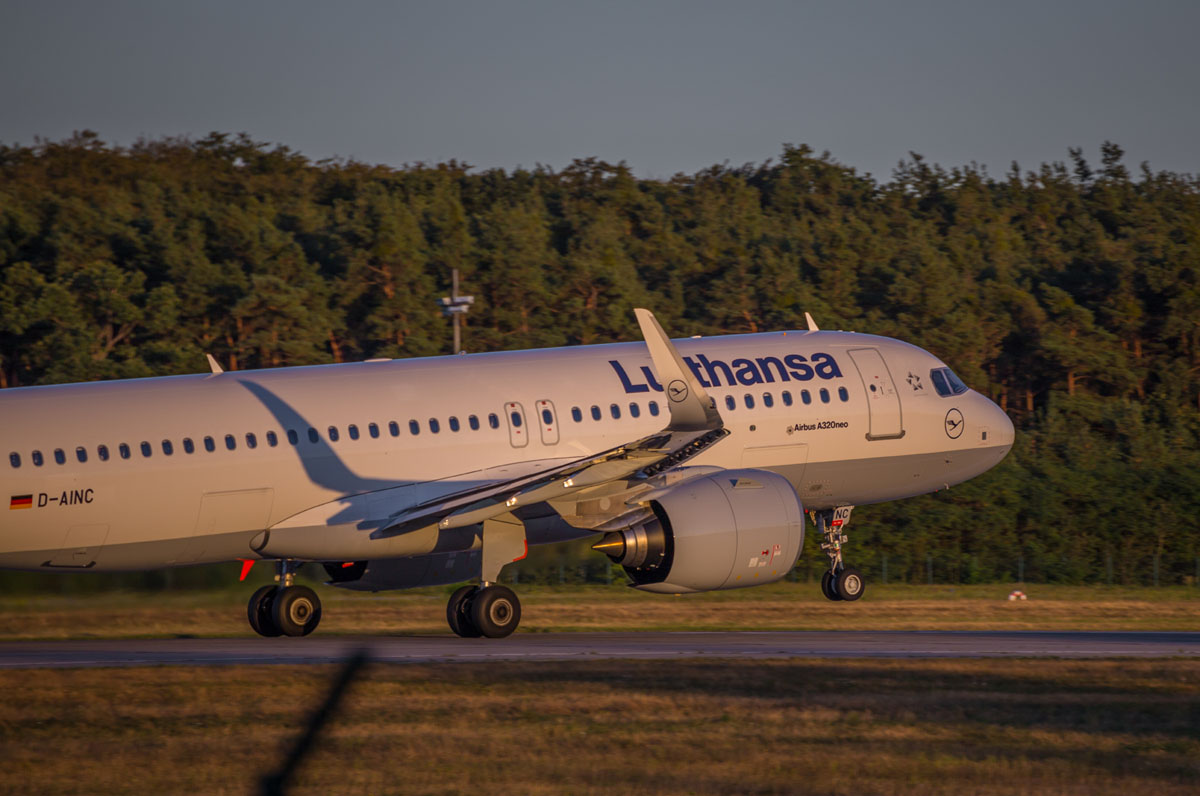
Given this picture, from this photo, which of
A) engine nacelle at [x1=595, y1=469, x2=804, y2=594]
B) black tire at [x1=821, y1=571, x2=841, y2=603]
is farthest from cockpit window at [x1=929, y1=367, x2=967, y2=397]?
engine nacelle at [x1=595, y1=469, x2=804, y2=594]

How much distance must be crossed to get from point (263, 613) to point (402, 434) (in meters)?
3.58

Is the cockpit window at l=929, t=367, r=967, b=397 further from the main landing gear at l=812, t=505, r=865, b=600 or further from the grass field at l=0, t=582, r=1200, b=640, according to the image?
the grass field at l=0, t=582, r=1200, b=640

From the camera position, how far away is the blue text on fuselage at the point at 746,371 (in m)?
A: 26.5

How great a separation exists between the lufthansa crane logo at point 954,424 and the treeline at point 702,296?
11326mm

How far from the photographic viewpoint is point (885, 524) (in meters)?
43.3

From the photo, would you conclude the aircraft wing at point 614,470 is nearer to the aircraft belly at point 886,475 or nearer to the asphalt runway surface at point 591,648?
the asphalt runway surface at point 591,648

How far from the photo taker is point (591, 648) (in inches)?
914

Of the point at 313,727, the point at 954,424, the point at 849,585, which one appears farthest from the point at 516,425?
the point at 313,727

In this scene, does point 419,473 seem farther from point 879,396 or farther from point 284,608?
point 879,396

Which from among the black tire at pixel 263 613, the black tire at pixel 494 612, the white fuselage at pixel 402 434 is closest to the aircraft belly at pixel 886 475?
the white fuselage at pixel 402 434

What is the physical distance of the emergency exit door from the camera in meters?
28.2

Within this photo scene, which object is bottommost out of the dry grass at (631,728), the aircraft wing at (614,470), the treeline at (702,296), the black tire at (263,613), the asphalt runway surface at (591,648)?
the dry grass at (631,728)

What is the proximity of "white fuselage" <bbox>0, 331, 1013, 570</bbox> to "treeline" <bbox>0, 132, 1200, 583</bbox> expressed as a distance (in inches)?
480

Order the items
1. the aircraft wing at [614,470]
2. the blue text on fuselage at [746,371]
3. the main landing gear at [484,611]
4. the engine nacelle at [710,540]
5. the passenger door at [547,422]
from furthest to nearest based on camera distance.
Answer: the blue text on fuselage at [746,371] → the passenger door at [547,422] → the main landing gear at [484,611] → the engine nacelle at [710,540] → the aircraft wing at [614,470]
